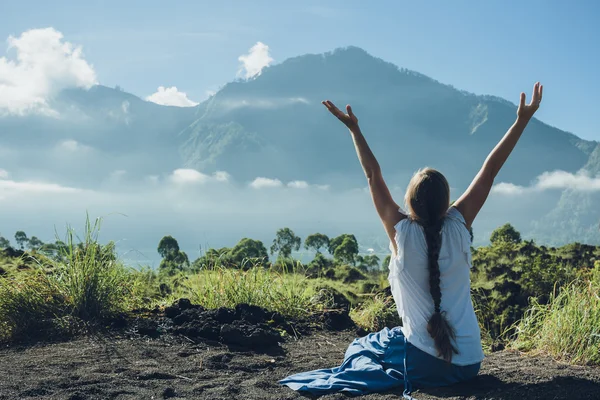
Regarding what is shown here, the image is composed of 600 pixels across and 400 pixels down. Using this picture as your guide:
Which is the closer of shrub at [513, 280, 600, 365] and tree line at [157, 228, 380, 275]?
shrub at [513, 280, 600, 365]

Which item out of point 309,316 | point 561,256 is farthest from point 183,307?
point 561,256

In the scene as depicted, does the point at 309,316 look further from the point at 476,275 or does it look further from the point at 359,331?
the point at 476,275

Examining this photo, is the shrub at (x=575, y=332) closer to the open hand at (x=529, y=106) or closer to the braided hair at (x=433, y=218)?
the braided hair at (x=433, y=218)

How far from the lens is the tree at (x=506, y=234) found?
14064 mm

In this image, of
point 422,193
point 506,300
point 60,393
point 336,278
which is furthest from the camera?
point 336,278

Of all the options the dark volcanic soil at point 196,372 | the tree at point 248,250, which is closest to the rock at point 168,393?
the dark volcanic soil at point 196,372

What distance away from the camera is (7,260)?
9.80 meters

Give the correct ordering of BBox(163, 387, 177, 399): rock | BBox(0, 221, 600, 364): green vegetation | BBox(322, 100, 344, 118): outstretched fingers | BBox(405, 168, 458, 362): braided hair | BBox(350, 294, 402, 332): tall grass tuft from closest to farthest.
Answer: BBox(405, 168, 458, 362): braided hair, BBox(163, 387, 177, 399): rock, BBox(322, 100, 344, 118): outstretched fingers, BBox(0, 221, 600, 364): green vegetation, BBox(350, 294, 402, 332): tall grass tuft

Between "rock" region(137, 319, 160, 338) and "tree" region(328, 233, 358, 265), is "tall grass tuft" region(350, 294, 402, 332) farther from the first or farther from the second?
"tree" region(328, 233, 358, 265)

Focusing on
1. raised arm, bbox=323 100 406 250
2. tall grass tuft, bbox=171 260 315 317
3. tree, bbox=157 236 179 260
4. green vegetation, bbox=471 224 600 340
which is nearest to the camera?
raised arm, bbox=323 100 406 250

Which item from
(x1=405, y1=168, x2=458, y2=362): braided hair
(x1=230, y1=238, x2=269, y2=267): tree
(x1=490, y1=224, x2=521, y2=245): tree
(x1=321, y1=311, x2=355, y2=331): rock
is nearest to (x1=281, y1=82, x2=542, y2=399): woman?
(x1=405, y1=168, x2=458, y2=362): braided hair

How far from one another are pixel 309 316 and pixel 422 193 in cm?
398

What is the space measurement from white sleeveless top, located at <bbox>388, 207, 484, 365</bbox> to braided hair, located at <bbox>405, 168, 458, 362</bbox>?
4cm

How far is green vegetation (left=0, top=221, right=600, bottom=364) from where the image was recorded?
19.5 ft
